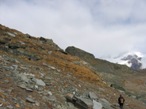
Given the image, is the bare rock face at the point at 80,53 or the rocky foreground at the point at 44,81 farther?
the bare rock face at the point at 80,53

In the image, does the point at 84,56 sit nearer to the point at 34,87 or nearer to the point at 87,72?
the point at 87,72

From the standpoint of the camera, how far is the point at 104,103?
28.2 meters

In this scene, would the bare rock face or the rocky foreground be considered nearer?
the rocky foreground

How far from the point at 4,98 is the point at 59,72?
10.8 meters

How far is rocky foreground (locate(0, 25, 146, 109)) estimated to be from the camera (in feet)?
75.9

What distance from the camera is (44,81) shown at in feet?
88.6

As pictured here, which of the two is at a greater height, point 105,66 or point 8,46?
point 105,66

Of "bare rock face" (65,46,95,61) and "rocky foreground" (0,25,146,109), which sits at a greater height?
"bare rock face" (65,46,95,61)

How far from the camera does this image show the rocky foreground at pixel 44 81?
2314cm

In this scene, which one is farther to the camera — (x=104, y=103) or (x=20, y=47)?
(x=20, y=47)

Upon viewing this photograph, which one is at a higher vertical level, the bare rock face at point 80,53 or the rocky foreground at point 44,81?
the bare rock face at point 80,53

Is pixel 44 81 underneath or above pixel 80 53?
underneath

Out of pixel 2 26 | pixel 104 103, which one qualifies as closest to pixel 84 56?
pixel 2 26

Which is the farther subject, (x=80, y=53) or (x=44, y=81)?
(x=80, y=53)
